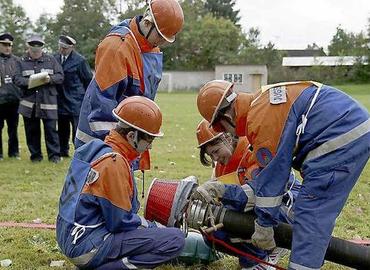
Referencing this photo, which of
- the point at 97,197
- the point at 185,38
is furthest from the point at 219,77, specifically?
the point at 97,197

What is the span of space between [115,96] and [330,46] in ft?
224

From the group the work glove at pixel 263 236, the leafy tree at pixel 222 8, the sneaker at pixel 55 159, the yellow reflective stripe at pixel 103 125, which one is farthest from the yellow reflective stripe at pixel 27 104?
the leafy tree at pixel 222 8

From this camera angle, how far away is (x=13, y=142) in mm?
10969

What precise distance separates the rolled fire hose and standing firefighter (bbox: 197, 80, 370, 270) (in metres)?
0.43

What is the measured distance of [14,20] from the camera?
62531 millimetres

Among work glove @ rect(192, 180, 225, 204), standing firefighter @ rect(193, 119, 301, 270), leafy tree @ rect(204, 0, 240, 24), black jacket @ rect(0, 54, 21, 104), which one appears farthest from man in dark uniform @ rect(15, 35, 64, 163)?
leafy tree @ rect(204, 0, 240, 24)

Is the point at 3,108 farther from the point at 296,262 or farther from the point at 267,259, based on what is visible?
the point at 296,262

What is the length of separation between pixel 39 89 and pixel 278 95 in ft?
23.3

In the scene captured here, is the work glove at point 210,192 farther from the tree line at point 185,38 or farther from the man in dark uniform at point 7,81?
the tree line at point 185,38

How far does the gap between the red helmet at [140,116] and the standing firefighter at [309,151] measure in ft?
2.48

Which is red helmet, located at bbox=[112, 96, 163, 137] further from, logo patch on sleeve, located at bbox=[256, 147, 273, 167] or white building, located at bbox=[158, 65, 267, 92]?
white building, located at bbox=[158, 65, 267, 92]

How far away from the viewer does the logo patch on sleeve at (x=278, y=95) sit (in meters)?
3.76

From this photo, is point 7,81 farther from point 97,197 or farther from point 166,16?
point 97,197

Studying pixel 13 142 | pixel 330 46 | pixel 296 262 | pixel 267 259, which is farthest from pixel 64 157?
pixel 330 46
